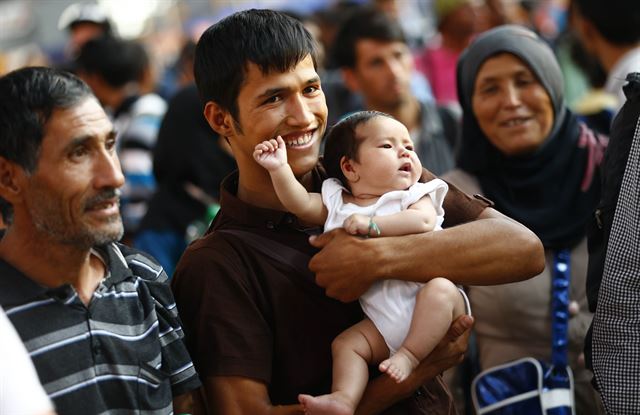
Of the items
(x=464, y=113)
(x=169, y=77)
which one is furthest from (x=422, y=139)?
(x=169, y=77)

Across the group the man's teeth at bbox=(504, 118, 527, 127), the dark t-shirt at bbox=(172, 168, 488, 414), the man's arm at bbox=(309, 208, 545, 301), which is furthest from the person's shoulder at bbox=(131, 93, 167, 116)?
the man's arm at bbox=(309, 208, 545, 301)

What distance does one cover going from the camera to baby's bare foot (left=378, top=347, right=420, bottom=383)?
2768mm

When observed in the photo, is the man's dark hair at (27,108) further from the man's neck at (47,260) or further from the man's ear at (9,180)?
the man's neck at (47,260)

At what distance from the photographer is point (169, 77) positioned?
11.6 metres

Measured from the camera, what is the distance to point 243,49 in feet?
9.80

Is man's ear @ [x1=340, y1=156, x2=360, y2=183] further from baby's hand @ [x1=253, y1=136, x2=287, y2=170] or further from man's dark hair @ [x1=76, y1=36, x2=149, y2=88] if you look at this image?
man's dark hair @ [x1=76, y1=36, x2=149, y2=88]

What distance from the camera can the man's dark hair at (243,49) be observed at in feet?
9.77

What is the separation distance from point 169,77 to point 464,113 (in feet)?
25.7

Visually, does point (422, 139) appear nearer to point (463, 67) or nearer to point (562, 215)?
point (463, 67)

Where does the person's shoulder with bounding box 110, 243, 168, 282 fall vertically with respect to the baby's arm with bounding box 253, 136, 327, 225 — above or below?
below

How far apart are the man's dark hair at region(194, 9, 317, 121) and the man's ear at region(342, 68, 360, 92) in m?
2.96

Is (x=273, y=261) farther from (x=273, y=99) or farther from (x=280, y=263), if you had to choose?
(x=273, y=99)

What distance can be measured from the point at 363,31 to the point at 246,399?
3.54 m

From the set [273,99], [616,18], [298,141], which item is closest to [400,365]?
[298,141]
